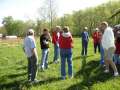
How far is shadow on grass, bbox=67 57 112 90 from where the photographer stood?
41.6 ft

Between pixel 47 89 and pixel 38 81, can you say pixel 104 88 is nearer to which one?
pixel 47 89

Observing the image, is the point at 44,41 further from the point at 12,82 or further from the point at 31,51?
the point at 12,82

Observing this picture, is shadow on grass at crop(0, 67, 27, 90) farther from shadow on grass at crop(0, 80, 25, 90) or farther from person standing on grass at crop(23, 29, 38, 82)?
→ person standing on grass at crop(23, 29, 38, 82)

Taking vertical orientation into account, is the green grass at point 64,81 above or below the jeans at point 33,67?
below

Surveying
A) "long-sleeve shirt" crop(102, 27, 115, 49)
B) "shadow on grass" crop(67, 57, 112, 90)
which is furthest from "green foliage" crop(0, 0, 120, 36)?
"long-sleeve shirt" crop(102, 27, 115, 49)

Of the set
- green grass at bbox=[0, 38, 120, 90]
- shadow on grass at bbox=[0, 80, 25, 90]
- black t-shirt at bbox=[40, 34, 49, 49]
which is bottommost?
shadow on grass at bbox=[0, 80, 25, 90]

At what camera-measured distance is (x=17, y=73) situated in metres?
16.1

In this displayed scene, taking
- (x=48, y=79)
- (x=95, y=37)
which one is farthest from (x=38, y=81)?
(x=95, y=37)

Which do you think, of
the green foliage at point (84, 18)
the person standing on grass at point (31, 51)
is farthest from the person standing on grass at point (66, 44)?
the green foliage at point (84, 18)

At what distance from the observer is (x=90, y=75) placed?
47.7 ft

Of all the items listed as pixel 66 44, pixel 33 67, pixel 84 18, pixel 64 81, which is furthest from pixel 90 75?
pixel 84 18

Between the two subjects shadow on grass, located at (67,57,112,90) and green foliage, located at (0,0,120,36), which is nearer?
shadow on grass, located at (67,57,112,90)

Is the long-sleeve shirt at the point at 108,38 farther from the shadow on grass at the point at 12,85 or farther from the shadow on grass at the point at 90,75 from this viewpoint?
the shadow on grass at the point at 12,85

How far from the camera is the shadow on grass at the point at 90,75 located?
1267 centimetres
